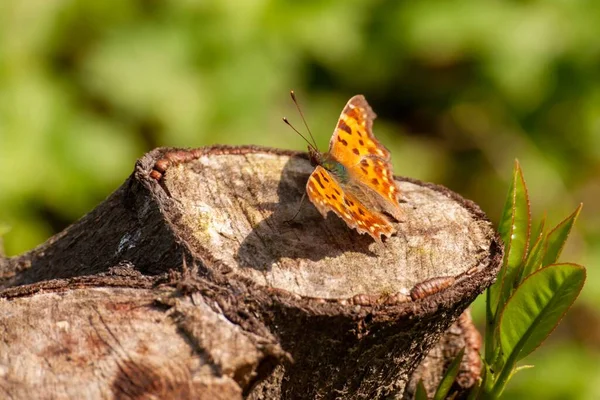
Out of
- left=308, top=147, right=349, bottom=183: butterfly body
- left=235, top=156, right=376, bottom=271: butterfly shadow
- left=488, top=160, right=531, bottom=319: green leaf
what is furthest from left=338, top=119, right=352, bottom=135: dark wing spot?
left=488, top=160, right=531, bottom=319: green leaf

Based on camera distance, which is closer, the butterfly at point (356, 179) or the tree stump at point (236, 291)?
the tree stump at point (236, 291)

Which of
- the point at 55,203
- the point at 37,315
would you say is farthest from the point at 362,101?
the point at 55,203

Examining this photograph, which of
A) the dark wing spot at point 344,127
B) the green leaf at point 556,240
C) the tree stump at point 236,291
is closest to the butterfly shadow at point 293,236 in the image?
the tree stump at point 236,291

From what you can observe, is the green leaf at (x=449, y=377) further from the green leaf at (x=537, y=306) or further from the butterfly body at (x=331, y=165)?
the butterfly body at (x=331, y=165)

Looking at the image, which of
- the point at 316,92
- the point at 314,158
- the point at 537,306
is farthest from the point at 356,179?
the point at 316,92

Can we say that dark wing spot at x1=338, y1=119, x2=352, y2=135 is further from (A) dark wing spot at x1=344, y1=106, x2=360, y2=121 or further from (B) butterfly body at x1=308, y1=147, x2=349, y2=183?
(B) butterfly body at x1=308, y1=147, x2=349, y2=183

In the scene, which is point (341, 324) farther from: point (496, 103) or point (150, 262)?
point (496, 103)
